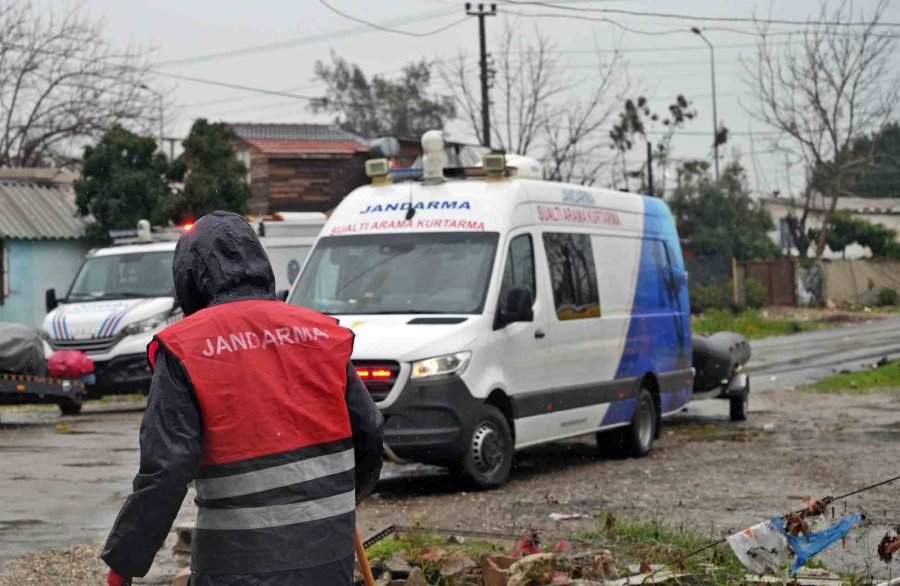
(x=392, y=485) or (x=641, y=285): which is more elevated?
(x=641, y=285)

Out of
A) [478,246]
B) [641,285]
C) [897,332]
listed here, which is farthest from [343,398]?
[897,332]

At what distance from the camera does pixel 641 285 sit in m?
13.1

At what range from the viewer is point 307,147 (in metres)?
44.8

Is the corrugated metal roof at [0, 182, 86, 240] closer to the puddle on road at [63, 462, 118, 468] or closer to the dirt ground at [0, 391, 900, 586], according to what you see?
the puddle on road at [63, 462, 118, 468]

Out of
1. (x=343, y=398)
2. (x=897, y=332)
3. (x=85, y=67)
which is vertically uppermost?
(x=85, y=67)

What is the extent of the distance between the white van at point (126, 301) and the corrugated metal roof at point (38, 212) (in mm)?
7903

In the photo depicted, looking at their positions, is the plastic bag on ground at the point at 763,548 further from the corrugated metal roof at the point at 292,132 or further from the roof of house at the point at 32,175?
the corrugated metal roof at the point at 292,132

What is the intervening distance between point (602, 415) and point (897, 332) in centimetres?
2176

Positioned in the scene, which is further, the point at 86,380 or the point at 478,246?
the point at 86,380

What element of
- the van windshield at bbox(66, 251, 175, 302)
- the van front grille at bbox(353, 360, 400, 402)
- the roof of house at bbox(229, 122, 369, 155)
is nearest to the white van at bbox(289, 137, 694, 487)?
the van front grille at bbox(353, 360, 400, 402)

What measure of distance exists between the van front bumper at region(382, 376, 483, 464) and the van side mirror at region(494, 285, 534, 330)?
73cm

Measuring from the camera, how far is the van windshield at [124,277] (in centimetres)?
1923

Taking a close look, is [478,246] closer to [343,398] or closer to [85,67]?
[343,398]

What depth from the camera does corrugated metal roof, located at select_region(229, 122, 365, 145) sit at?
48344 millimetres
